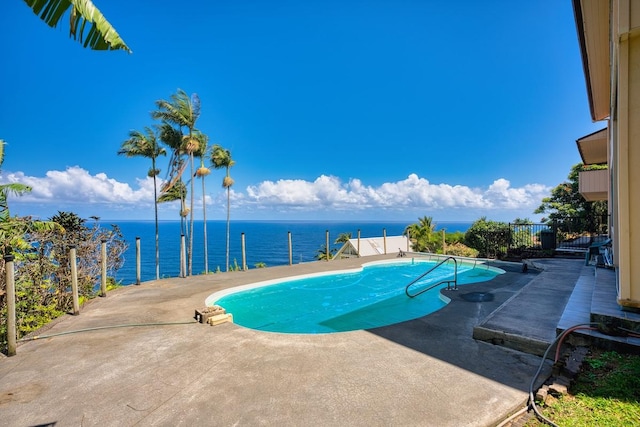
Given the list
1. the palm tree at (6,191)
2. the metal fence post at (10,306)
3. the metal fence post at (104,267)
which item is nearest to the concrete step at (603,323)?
the metal fence post at (10,306)

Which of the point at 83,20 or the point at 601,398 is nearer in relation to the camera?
the point at 601,398

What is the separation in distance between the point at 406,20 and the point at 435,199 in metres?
40.9

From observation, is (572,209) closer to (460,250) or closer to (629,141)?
(460,250)

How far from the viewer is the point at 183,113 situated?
13.5 meters

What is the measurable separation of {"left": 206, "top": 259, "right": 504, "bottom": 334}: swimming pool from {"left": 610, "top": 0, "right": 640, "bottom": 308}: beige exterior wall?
16.3ft

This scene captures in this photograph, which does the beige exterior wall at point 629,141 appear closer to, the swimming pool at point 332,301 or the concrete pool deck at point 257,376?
Result: the concrete pool deck at point 257,376

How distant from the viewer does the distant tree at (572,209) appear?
606 inches

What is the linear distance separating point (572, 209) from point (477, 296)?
51.7 ft

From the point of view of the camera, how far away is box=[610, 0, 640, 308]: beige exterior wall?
2.11m

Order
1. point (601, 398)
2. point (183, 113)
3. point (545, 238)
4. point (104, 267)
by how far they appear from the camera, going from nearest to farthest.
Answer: point (601, 398)
point (104, 267)
point (545, 238)
point (183, 113)

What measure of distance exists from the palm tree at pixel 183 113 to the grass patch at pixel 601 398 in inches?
524

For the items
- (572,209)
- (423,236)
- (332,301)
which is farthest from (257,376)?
(572,209)

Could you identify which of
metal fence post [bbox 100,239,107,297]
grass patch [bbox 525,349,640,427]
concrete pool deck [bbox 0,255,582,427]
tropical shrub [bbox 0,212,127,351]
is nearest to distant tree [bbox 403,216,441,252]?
concrete pool deck [bbox 0,255,582,427]

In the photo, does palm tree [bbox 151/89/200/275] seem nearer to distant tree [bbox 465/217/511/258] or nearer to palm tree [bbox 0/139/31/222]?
palm tree [bbox 0/139/31/222]
